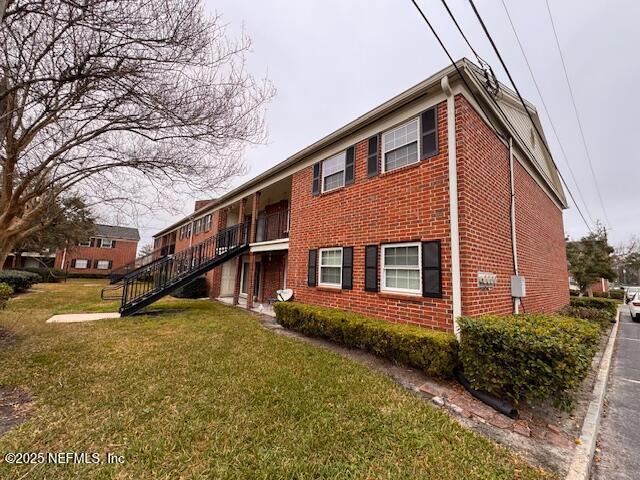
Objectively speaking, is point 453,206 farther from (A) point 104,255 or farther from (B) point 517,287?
(A) point 104,255

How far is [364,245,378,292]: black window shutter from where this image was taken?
6598mm

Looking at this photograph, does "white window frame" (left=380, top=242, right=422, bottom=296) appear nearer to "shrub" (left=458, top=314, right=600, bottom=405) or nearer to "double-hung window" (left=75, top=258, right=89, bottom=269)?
"shrub" (left=458, top=314, right=600, bottom=405)

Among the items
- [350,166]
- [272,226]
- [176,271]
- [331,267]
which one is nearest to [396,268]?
[331,267]

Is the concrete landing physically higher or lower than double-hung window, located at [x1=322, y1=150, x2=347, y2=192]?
lower

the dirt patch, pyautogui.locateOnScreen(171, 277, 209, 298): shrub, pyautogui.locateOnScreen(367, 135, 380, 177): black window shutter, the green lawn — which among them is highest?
pyautogui.locateOnScreen(367, 135, 380, 177): black window shutter

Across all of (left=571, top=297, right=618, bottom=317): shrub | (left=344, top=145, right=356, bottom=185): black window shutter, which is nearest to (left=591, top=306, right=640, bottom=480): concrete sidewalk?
(left=344, top=145, right=356, bottom=185): black window shutter

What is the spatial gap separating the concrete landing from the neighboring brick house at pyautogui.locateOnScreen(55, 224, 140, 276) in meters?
29.2

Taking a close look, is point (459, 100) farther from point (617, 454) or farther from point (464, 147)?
point (617, 454)

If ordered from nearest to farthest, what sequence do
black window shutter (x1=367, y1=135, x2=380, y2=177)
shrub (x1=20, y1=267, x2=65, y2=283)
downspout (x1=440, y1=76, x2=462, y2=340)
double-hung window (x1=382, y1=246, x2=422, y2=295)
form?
1. downspout (x1=440, y1=76, x2=462, y2=340)
2. double-hung window (x1=382, y1=246, x2=422, y2=295)
3. black window shutter (x1=367, y1=135, x2=380, y2=177)
4. shrub (x1=20, y1=267, x2=65, y2=283)

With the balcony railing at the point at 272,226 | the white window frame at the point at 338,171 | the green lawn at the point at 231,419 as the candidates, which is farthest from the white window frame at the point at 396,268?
the balcony railing at the point at 272,226

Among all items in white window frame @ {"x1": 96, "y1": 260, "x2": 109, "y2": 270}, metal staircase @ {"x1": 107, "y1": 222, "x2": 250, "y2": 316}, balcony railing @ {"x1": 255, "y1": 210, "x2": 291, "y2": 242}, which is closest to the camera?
metal staircase @ {"x1": 107, "y1": 222, "x2": 250, "y2": 316}

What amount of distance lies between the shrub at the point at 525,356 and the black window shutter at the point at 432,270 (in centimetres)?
115

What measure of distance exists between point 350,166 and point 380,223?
7.20ft

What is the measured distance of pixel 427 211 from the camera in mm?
5793
